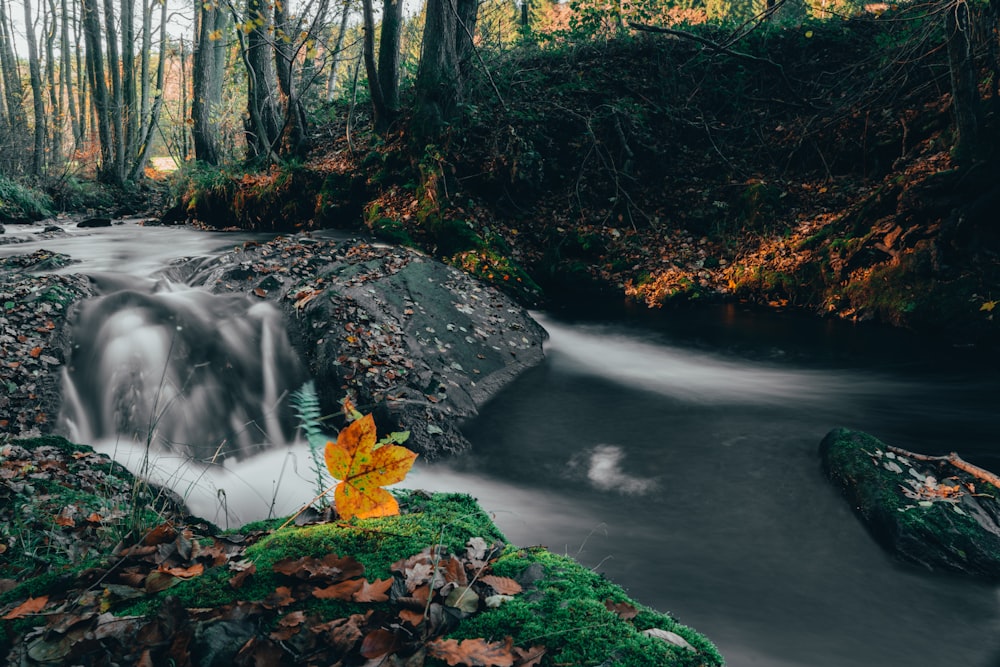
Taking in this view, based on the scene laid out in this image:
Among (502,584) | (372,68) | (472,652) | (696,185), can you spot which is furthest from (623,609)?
(372,68)

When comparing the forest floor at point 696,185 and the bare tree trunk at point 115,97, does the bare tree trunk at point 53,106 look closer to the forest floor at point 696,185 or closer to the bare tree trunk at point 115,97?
the bare tree trunk at point 115,97

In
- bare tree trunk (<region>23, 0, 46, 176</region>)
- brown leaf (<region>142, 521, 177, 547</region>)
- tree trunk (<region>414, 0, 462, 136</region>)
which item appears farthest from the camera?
bare tree trunk (<region>23, 0, 46, 176</region>)

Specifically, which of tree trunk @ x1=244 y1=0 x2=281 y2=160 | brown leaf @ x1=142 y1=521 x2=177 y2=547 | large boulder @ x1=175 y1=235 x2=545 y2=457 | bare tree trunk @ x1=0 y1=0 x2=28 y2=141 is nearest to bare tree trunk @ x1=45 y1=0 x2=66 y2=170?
bare tree trunk @ x1=0 y1=0 x2=28 y2=141

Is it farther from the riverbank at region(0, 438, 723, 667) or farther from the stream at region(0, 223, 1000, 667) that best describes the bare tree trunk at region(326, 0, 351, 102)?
the riverbank at region(0, 438, 723, 667)

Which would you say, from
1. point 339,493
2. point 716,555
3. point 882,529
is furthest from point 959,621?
point 339,493

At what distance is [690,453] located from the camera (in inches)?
223

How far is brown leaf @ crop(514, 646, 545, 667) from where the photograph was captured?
1.69 meters

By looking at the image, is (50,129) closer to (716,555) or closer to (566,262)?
(566,262)

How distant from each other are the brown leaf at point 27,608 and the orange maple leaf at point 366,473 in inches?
36.4

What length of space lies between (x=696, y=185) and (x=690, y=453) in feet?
27.6

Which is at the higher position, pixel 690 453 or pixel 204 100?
pixel 204 100

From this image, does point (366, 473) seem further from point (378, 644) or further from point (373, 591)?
point (378, 644)

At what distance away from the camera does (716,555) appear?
164 inches

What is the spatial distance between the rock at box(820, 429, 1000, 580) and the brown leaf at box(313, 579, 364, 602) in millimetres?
3788
